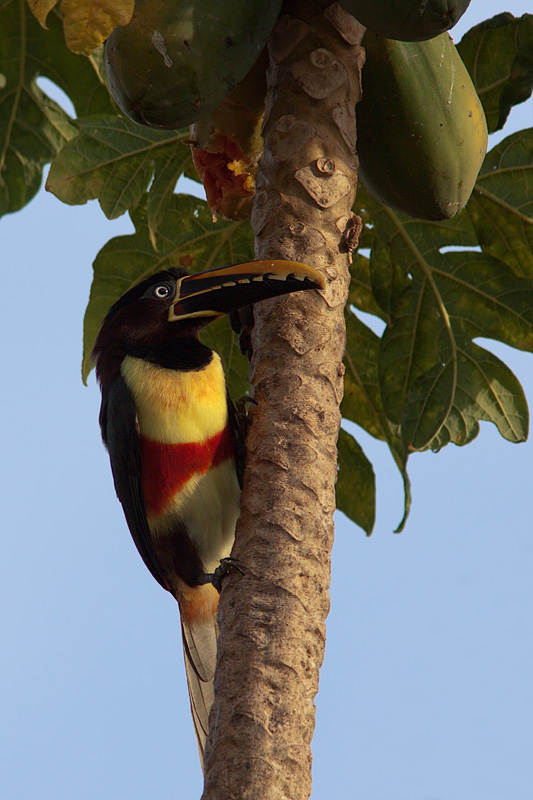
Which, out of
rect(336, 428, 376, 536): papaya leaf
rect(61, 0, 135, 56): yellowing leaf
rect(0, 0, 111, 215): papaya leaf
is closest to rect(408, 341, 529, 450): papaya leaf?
rect(336, 428, 376, 536): papaya leaf

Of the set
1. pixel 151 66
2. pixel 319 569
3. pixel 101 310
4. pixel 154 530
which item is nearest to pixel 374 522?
pixel 154 530

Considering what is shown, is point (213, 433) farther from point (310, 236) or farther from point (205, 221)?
point (205, 221)

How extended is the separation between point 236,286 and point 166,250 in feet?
3.76

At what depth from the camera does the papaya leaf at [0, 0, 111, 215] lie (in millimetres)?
3693

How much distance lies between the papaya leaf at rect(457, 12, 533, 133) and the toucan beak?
3.79 ft

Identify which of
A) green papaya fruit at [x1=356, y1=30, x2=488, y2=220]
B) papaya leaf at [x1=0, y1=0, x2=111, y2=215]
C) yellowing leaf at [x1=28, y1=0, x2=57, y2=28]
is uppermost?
papaya leaf at [x1=0, y1=0, x2=111, y2=215]

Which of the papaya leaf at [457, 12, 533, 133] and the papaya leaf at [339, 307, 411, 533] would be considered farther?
the papaya leaf at [339, 307, 411, 533]

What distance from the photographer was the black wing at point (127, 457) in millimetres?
2795

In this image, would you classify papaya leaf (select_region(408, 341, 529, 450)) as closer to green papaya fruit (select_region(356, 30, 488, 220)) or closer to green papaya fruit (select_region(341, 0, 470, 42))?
green papaya fruit (select_region(356, 30, 488, 220))

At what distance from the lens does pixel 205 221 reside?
11.2ft

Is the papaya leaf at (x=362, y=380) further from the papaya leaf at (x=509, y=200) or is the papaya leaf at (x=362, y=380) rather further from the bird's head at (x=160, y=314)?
the bird's head at (x=160, y=314)

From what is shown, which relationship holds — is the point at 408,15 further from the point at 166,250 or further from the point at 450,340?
the point at 166,250

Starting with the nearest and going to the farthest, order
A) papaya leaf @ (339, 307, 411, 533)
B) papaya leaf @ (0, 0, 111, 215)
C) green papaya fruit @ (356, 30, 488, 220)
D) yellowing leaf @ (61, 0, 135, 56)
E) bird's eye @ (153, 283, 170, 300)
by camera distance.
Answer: yellowing leaf @ (61, 0, 135, 56) → green papaya fruit @ (356, 30, 488, 220) → bird's eye @ (153, 283, 170, 300) → papaya leaf @ (339, 307, 411, 533) → papaya leaf @ (0, 0, 111, 215)

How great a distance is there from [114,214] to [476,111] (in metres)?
1.30
